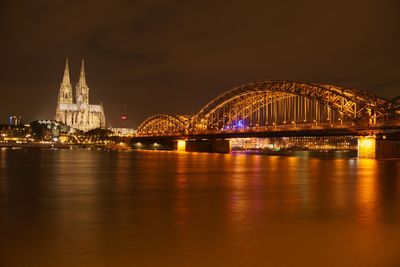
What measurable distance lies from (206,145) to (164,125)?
46.8m

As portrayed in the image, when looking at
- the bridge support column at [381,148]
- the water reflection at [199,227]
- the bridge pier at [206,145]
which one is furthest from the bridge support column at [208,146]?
the water reflection at [199,227]

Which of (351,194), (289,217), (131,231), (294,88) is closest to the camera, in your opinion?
(131,231)

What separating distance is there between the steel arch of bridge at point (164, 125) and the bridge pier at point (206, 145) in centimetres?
608

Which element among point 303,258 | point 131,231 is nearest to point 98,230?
point 131,231

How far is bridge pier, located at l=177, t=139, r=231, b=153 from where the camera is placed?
12194cm

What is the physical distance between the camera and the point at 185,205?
19.5 meters

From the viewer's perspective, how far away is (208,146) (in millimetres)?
124812

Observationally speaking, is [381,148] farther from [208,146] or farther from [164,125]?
[164,125]

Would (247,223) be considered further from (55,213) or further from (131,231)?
(55,213)

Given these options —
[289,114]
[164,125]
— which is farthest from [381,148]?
[164,125]

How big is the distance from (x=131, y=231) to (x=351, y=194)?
1388 centimetres

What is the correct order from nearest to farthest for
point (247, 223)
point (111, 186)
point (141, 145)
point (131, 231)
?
point (131, 231), point (247, 223), point (111, 186), point (141, 145)

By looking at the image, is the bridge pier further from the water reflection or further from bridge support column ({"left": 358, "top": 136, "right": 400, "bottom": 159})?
the water reflection

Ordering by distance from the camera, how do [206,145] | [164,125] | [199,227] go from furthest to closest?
[164,125]
[206,145]
[199,227]
